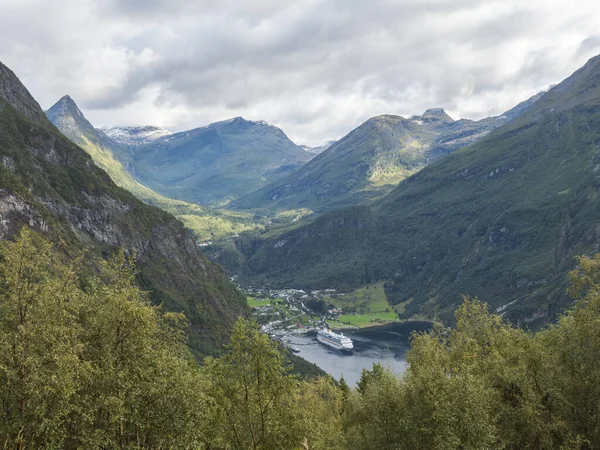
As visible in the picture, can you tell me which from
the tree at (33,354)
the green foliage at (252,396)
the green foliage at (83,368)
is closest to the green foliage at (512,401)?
the green foliage at (252,396)

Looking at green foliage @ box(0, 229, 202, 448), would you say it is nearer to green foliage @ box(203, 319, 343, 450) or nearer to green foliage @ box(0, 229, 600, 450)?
green foliage @ box(0, 229, 600, 450)

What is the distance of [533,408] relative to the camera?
37.9m

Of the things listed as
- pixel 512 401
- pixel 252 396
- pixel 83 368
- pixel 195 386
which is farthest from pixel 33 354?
pixel 512 401

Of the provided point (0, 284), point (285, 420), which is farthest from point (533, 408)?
point (0, 284)

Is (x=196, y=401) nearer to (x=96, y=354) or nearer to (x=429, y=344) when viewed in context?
(x=96, y=354)

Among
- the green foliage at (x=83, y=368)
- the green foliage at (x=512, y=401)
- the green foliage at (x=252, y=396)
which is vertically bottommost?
the green foliage at (x=512, y=401)

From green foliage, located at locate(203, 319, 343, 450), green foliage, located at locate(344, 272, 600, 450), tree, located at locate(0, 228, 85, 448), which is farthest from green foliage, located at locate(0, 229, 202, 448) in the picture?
green foliage, located at locate(344, 272, 600, 450)

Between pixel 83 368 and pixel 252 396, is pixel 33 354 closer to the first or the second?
pixel 83 368

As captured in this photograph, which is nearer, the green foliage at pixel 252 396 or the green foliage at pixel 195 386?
the green foliage at pixel 195 386

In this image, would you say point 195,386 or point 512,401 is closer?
point 195,386

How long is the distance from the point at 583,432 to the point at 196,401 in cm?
3206

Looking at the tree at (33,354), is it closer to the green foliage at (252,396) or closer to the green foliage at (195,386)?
the green foliage at (195,386)

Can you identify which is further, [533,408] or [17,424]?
[533,408]

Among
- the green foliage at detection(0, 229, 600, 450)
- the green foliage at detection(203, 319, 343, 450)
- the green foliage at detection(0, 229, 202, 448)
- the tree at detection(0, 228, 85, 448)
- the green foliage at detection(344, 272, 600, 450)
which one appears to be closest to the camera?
the tree at detection(0, 228, 85, 448)
